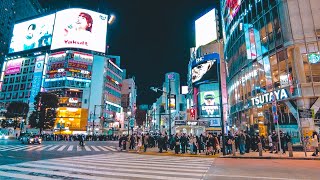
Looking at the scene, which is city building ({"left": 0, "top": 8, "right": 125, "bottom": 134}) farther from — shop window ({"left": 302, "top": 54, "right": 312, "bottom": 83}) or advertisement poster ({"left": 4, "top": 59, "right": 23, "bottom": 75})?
shop window ({"left": 302, "top": 54, "right": 312, "bottom": 83})

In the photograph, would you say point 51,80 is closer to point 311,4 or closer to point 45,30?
point 45,30

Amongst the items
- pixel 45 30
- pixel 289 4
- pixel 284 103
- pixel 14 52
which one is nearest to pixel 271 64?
pixel 284 103

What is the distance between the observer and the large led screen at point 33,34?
79.9 metres

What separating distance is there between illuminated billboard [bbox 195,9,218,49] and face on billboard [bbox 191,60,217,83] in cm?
641

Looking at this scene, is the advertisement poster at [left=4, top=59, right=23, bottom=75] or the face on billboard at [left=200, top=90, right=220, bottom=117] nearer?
the face on billboard at [left=200, top=90, right=220, bottom=117]

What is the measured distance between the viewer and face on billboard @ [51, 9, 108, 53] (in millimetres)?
74875

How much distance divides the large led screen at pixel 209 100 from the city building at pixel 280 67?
31.0 meters

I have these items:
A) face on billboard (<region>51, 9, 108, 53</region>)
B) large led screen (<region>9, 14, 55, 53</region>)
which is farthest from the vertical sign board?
face on billboard (<region>51, 9, 108, 53</region>)

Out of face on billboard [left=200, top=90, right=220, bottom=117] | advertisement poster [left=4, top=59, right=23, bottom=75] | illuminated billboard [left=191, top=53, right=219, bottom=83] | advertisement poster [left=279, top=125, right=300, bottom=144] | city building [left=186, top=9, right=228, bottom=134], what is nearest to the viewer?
advertisement poster [left=279, top=125, right=300, bottom=144]

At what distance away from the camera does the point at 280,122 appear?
21.5 m

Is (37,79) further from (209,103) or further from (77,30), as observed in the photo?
(209,103)

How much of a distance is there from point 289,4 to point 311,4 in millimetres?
1861

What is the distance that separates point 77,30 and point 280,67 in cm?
6826

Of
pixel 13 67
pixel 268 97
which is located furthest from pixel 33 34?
pixel 268 97
